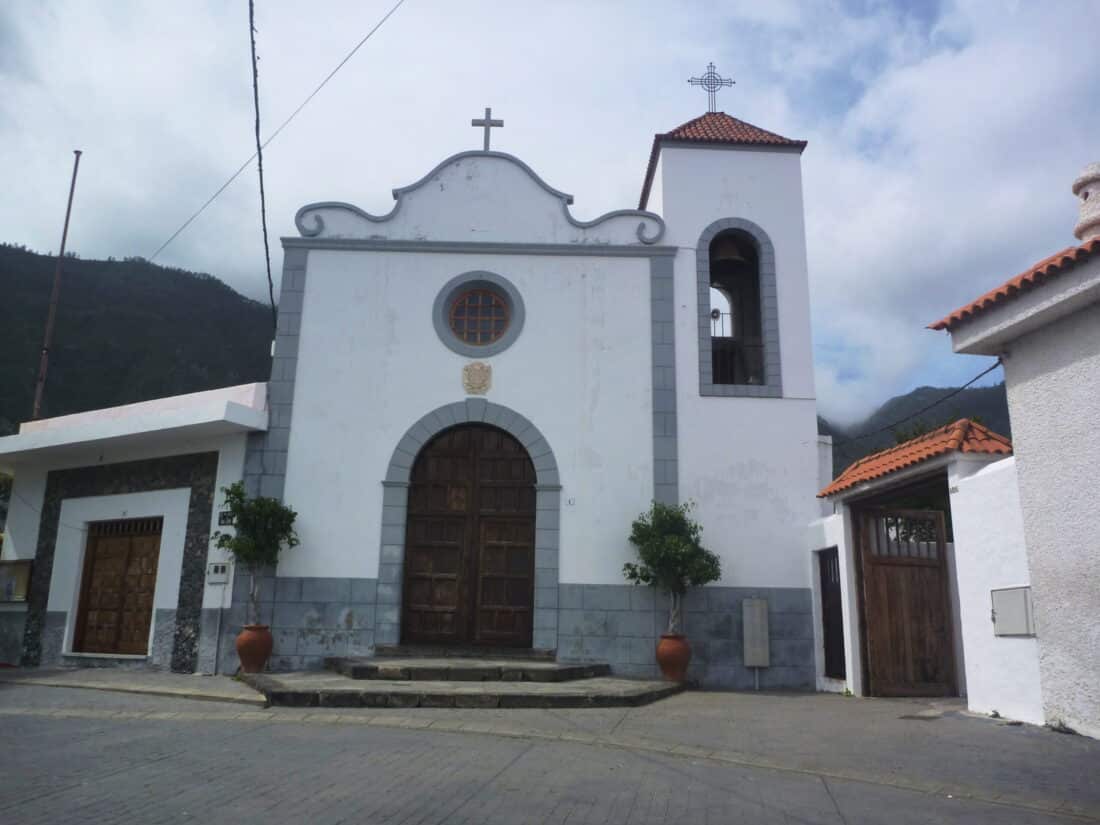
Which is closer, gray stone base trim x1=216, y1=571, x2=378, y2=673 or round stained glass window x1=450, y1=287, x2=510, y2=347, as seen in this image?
gray stone base trim x1=216, y1=571, x2=378, y2=673

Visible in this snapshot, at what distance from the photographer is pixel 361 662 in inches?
426

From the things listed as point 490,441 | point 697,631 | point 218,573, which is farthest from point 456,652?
point 218,573

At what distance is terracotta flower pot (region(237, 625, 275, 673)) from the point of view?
11.2 meters

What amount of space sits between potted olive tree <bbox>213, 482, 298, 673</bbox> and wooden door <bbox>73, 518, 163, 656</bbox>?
213cm

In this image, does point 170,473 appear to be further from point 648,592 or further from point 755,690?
point 755,690

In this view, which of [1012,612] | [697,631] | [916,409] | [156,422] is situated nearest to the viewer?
[1012,612]

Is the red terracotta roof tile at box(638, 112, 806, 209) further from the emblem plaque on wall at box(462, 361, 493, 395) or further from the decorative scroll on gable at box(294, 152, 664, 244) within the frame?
the emblem plaque on wall at box(462, 361, 493, 395)

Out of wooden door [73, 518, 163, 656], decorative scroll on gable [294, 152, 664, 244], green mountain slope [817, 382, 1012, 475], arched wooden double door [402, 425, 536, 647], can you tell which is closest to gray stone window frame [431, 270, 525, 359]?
decorative scroll on gable [294, 152, 664, 244]

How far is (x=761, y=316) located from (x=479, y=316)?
13.8 ft

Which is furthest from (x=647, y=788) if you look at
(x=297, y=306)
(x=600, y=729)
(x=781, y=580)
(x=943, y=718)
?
(x=297, y=306)

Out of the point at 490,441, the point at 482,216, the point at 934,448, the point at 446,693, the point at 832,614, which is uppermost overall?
the point at 482,216

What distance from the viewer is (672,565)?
11.1 meters

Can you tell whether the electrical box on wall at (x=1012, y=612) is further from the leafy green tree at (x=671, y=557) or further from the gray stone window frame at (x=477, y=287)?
the gray stone window frame at (x=477, y=287)

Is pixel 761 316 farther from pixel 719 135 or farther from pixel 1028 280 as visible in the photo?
pixel 1028 280
